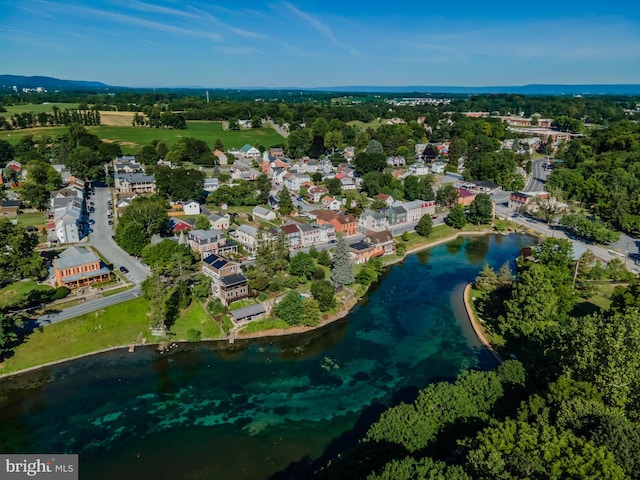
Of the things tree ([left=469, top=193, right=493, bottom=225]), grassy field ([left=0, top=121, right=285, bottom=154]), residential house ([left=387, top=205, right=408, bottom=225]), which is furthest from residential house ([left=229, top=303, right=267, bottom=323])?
grassy field ([left=0, top=121, right=285, bottom=154])

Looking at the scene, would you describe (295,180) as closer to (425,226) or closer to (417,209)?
(417,209)

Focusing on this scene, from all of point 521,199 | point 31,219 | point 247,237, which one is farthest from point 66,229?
point 521,199

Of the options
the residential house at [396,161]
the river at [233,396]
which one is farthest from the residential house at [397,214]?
→ the residential house at [396,161]

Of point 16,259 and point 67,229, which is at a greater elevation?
point 67,229

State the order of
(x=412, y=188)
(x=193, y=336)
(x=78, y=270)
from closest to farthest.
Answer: (x=193, y=336)
(x=78, y=270)
(x=412, y=188)

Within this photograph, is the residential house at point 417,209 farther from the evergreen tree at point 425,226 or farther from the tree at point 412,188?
the evergreen tree at point 425,226

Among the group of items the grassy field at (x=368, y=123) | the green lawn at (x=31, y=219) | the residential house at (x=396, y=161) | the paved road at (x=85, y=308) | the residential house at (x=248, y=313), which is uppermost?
the grassy field at (x=368, y=123)
